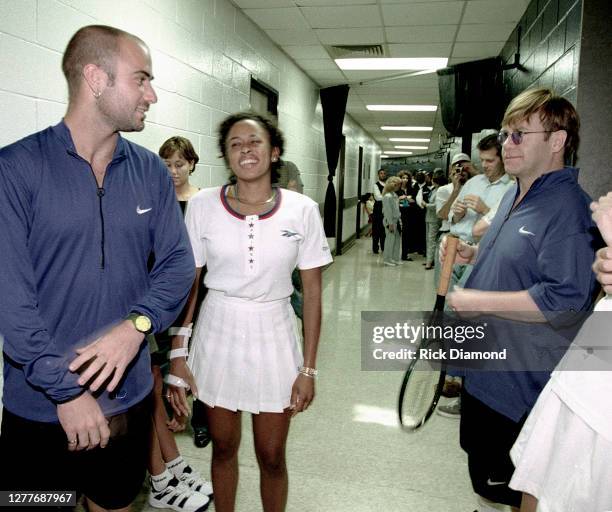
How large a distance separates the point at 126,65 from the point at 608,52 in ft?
7.67

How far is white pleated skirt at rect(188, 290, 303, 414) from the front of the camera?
A: 58.8 inches

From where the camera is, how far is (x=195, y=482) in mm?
2057

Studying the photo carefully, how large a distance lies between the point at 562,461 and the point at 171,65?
311cm

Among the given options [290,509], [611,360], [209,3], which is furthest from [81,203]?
[209,3]

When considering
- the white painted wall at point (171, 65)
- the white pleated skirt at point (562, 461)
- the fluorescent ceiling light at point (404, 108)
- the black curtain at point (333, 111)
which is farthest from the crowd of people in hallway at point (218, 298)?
the fluorescent ceiling light at point (404, 108)

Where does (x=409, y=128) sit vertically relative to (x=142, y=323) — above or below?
above

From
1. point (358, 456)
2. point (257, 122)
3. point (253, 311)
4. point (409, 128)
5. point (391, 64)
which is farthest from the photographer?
point (409, 128)

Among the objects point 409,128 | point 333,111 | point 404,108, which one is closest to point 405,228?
point 404,108

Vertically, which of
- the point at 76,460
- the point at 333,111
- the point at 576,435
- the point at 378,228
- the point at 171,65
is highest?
the point at 333,111

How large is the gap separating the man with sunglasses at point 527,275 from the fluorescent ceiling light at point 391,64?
4719 millimetres

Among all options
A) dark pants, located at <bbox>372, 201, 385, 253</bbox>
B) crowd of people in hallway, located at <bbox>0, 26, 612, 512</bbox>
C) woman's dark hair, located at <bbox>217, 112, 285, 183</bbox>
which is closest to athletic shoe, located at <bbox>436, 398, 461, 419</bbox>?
crowd of people in hallway, located at <bbox>0, 26, 612, 512</bbox>

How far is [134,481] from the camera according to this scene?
129 cm

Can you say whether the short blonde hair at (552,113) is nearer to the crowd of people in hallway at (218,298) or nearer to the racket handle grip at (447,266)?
the crowd of people in hallway at (218,298)

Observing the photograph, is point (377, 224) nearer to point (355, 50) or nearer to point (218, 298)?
point (355, 50)
